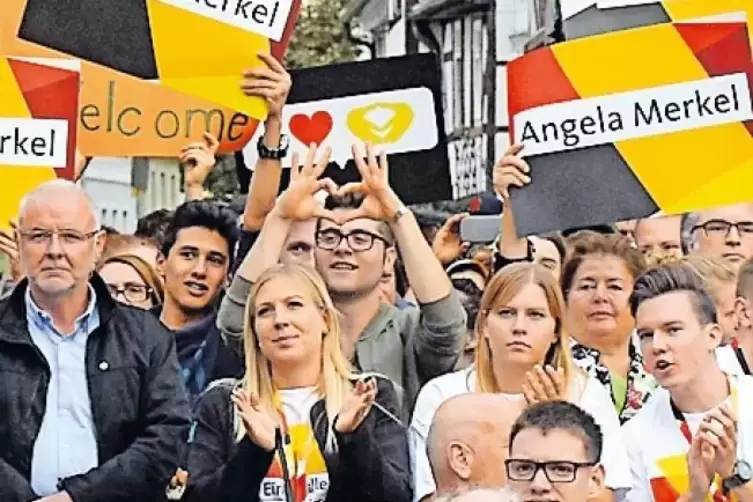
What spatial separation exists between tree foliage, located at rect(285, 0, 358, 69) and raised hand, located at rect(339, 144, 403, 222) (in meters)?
26.8

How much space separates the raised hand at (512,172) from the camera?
876cm

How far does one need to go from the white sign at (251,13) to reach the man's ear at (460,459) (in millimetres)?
2468

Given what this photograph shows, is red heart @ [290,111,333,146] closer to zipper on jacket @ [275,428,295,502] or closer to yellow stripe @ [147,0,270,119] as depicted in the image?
yellow stripe @ [147,0,270,119]

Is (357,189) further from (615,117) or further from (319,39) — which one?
(319,39)

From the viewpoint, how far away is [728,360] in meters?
8.38

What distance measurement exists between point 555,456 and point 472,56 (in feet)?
86.0

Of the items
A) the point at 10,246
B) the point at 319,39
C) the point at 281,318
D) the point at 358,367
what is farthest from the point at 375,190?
the point at 319,39

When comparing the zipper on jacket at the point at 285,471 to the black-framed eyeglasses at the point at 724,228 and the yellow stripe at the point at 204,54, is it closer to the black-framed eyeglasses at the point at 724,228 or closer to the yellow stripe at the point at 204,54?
the yellow stripe at the point at 204,54

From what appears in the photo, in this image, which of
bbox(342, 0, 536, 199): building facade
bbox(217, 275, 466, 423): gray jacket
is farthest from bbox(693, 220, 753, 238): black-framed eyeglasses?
bbox(342, 0, 536, 199): building facade

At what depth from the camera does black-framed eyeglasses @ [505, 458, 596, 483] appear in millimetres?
6727

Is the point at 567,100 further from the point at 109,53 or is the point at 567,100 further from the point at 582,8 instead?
the point at 109,53

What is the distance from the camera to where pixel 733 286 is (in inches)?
344

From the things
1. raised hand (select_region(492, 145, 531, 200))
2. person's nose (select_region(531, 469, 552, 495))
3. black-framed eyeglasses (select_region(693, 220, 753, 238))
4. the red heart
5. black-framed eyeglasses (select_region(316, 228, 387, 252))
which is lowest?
person's nose (select_region(531, 469, 552, 495))

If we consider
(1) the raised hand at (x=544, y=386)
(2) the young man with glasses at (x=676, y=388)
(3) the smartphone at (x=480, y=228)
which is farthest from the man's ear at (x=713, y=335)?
(3) the smartphone at (x=480, y=228)
